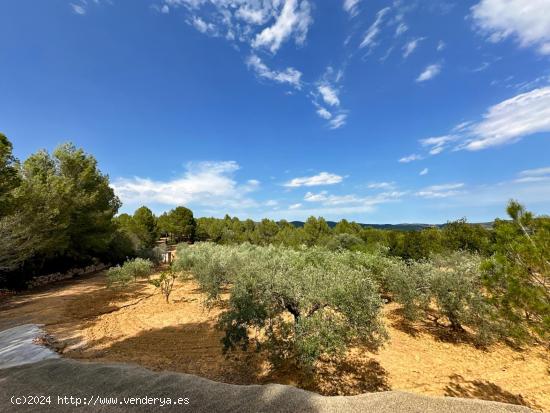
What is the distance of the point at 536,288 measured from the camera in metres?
5.28

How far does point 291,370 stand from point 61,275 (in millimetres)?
25531

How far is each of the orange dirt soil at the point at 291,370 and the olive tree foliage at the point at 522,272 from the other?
10.9 feet

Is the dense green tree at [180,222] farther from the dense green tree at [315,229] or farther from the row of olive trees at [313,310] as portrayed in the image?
the row of olive trees at [313,310]

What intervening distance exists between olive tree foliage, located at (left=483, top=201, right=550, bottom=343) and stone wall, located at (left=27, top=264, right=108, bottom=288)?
27.4 m

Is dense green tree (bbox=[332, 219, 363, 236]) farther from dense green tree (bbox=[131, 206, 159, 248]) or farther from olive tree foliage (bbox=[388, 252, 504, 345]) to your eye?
olive tree foliage (bbox=[388, 252, 504, 345])

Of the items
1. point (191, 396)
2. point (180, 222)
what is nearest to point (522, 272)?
point (191, 396)

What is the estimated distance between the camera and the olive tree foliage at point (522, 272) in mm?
5168

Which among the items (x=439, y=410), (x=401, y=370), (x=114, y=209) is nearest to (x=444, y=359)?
(x=401, y=370)

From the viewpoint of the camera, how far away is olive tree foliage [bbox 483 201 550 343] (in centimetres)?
517

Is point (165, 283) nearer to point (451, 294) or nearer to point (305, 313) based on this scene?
point (305, 313)

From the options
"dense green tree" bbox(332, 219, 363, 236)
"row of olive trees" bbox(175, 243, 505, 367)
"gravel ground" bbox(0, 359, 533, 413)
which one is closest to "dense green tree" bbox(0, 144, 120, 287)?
"gravel ground" bbox(0, 359, 533, 413)

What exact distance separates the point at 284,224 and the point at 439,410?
191ft

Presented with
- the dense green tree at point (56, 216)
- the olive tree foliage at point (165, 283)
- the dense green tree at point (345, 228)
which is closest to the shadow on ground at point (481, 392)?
the olive tree foliage at point (165, 283)

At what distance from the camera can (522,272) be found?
547 cm
